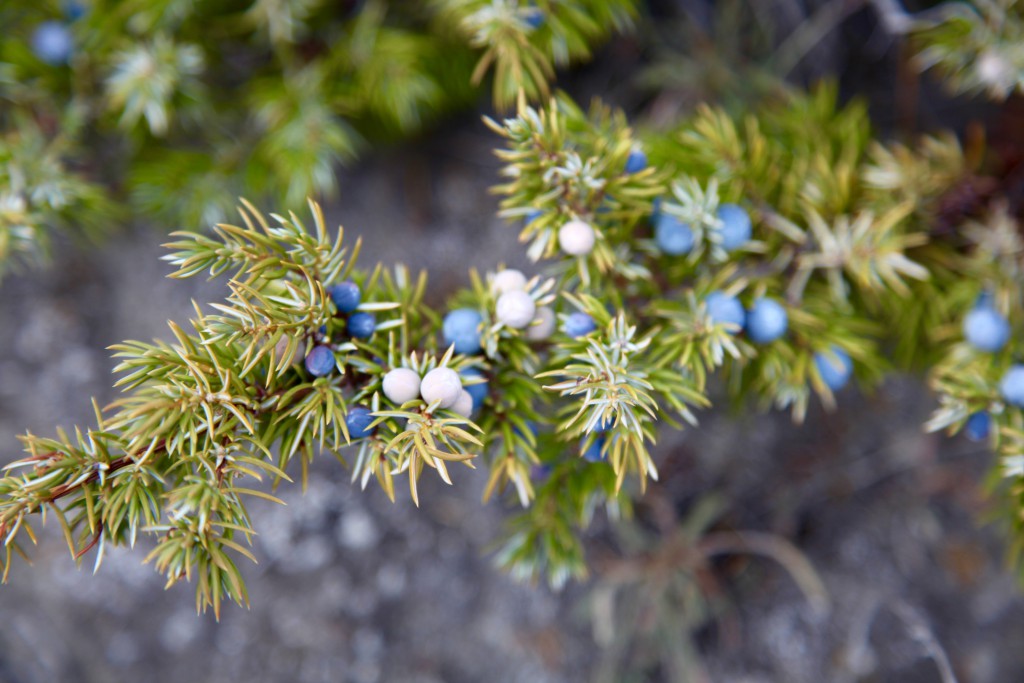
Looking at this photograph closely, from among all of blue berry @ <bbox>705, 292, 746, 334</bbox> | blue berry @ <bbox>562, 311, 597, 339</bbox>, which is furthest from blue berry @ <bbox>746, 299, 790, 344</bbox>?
blue berry @ <bbox>562, 311, 597, 339</bbox>

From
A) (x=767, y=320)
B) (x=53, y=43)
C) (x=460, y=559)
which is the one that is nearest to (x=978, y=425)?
(x=767, y=320)

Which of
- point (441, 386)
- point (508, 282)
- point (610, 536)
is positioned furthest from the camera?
point (610, 536)

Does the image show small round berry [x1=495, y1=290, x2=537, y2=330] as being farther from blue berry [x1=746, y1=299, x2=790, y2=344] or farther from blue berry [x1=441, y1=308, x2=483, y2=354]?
blue berry [x1=746, y1=299, x2=790, y2=344]

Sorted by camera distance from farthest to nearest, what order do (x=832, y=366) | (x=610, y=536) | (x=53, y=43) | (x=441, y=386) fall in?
(x=610, y=536)
(x=53, y=43)
(x=832, y=366)
(x=441, y=386)

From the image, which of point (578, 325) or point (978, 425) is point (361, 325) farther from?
point (978, 425)

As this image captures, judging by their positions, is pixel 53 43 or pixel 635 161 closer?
pixel 635 161

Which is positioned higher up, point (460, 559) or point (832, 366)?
point (832, 366)

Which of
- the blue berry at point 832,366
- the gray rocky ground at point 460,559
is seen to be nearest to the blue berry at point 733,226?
the blue berry at point 832,366

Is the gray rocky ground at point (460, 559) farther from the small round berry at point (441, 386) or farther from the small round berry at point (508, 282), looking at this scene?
the small round berry at point (441, 386)
